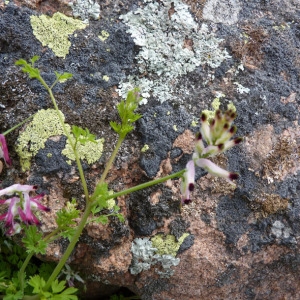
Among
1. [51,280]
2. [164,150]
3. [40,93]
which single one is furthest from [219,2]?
[51,280]

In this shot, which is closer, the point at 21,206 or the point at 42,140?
the point at 21,206

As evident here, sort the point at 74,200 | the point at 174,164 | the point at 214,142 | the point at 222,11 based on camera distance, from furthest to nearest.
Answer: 1. the point at 222,11
2. the point at 174,164
3. the point at 74,200
4. the point at 214,142

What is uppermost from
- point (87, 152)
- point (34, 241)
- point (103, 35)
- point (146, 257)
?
point (103, 35)

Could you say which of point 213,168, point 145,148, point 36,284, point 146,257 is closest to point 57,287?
point 36,284

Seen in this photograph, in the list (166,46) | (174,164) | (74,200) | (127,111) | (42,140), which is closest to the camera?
(127,111)

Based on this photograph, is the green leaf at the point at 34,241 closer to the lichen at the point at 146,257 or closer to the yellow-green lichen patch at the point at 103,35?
the lichen at the point at 146,257

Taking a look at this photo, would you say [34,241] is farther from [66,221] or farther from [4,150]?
[4,150]

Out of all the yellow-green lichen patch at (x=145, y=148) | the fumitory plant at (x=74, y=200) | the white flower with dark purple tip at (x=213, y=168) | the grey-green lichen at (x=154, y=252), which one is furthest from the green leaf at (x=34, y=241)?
the white flower with dark purple tip at (x=213, y=168)
